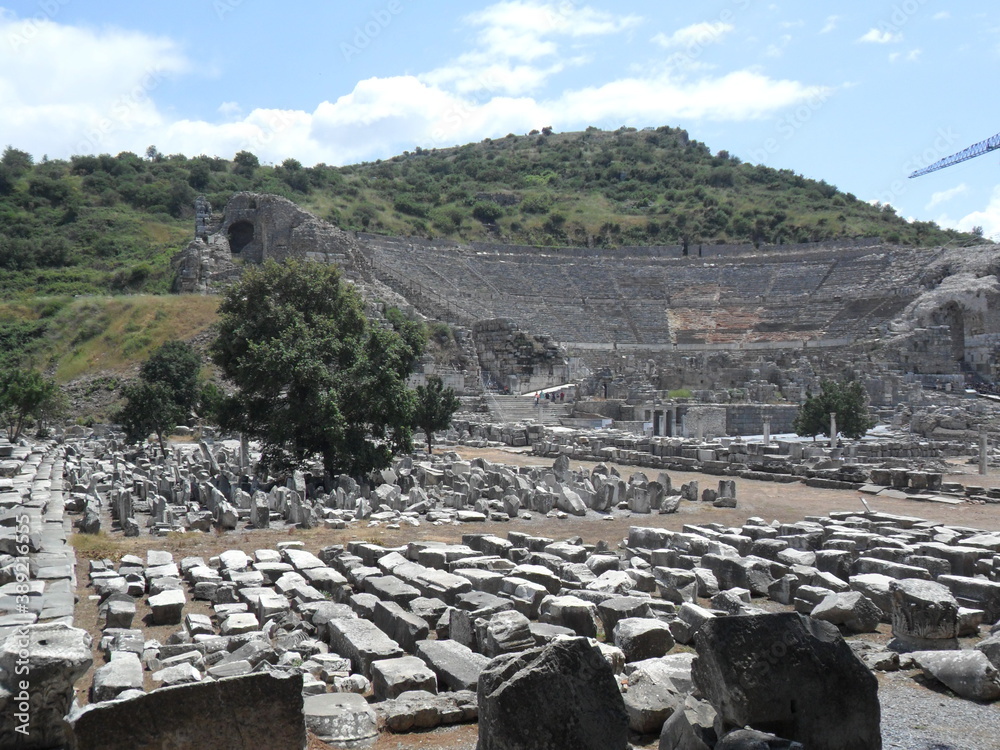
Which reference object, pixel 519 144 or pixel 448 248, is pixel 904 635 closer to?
pixel 448 248

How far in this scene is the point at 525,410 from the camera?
3819 centimetres

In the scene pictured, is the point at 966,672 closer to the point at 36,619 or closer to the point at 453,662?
the point at 453,662

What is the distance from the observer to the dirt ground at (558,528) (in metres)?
9.61

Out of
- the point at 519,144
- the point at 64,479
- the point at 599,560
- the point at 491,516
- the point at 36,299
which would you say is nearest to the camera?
the point at 599,560

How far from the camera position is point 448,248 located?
58562 millimetres

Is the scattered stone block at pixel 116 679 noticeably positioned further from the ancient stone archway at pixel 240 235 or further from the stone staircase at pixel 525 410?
the ancient stone archway at pixel 240 235

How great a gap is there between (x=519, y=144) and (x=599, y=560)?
111792mm

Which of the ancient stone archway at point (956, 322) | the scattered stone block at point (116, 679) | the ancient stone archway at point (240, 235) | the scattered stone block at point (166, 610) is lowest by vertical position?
the scattered stone block at point (166, 610)

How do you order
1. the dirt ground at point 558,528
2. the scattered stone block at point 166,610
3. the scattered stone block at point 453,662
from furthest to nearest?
1. the dirt ground at point 558,528
2. the scattered stone block at point 166,610
3. the scattered stone block at point 453,662

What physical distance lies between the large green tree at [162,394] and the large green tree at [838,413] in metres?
20.9

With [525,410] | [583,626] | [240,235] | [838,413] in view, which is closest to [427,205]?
[240,235]

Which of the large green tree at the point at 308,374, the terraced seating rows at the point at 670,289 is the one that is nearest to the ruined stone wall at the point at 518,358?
the terraced seating rows at the point at 670,289

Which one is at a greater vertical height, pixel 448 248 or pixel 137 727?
pixel 448 248

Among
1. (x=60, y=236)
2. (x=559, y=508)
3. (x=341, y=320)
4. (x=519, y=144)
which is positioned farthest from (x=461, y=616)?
(x=519, y=144)
